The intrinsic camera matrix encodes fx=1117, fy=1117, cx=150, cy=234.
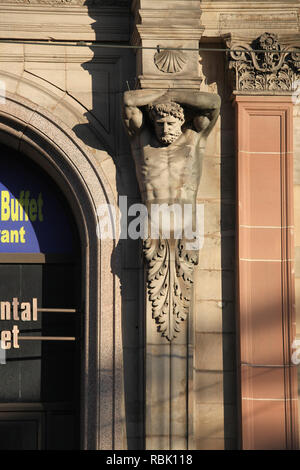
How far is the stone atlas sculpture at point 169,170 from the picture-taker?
1248 cm

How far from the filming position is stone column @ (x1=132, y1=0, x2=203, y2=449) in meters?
12.3

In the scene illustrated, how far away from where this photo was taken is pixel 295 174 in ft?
43.3

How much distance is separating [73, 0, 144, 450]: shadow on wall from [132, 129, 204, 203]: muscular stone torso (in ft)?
1.12

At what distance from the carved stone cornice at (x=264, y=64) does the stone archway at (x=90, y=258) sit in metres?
2.00

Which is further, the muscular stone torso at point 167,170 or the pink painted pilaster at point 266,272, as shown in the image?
the muscular stone torso at point 167,170

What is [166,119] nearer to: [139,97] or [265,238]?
[139,97]

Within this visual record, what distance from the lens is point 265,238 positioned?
12828 millimetres

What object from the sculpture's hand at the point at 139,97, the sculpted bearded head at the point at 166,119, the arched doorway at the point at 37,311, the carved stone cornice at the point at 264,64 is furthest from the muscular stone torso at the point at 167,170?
the arched doorway at the point at 37,311

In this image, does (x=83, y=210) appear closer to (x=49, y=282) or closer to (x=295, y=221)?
(x=49, y=282)

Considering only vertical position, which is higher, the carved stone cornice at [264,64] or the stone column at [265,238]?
the carved stone cornice at [264,64]

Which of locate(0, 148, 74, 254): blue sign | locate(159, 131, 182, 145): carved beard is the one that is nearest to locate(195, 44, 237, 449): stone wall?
locate(159, 131, 182, 145): carved beard

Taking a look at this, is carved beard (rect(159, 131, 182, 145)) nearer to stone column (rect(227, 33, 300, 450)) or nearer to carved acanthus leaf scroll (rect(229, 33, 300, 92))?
stone column (rect(227, 33, 300, 450))

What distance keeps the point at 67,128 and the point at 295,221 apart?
289 centimetres

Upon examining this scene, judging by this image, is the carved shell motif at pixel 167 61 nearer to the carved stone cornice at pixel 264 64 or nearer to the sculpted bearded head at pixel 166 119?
the sculpted bearded head at pixel 166 119
